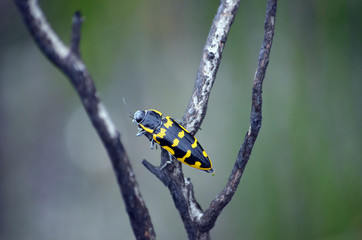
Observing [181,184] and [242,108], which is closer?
[181,184]

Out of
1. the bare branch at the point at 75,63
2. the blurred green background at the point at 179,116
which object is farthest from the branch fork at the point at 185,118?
the blurred green background at the point at 179,116

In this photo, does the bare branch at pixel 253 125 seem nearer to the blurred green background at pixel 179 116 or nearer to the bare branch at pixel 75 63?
the bare branch at pixel 75 63

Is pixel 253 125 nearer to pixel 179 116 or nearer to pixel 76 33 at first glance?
pixel 76 33

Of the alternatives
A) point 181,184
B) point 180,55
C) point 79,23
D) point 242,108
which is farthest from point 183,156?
point 180,55

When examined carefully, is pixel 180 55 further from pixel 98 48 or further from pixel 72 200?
pixel 72 200

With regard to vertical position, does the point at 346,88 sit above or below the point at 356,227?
above

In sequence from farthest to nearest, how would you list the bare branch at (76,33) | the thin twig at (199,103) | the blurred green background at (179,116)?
the blurred green background at (179,116) < the thin twig at (199,103) < the bare branch at (76,33)
